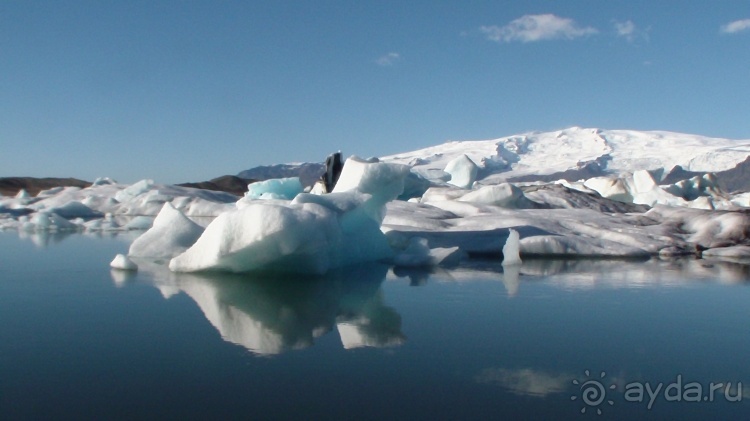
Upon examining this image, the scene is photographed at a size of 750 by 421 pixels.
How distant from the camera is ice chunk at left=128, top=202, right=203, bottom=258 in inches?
309

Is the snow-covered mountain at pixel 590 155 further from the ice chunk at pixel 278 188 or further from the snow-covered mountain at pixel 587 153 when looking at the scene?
the ice chunk at pixel 278 188

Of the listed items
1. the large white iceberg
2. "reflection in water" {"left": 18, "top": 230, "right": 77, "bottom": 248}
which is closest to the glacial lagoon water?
the large white iceberg

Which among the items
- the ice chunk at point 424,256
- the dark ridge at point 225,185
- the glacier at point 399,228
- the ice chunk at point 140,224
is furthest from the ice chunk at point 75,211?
the dark ridge at point 225,185

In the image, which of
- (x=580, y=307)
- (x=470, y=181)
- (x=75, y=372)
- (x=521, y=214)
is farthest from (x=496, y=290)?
(x=470, y=181)

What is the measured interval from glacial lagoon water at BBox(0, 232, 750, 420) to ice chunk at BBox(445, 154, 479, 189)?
57.3ft

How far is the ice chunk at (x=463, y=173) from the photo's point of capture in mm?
23812

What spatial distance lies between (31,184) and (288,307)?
5092 centimetres

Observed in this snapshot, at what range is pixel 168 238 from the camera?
7.95m

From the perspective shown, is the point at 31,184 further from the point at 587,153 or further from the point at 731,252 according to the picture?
the point at 587,153

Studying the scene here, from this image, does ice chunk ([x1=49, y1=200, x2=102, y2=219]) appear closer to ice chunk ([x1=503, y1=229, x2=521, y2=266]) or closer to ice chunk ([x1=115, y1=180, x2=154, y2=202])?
ice chunk ([x1=115, y1=180, x2=154, y2=202])

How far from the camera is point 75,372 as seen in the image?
312cm

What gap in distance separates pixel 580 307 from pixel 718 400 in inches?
83.8

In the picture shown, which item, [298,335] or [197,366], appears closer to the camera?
[197,366]

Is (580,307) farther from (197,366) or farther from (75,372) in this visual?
(75,372)
